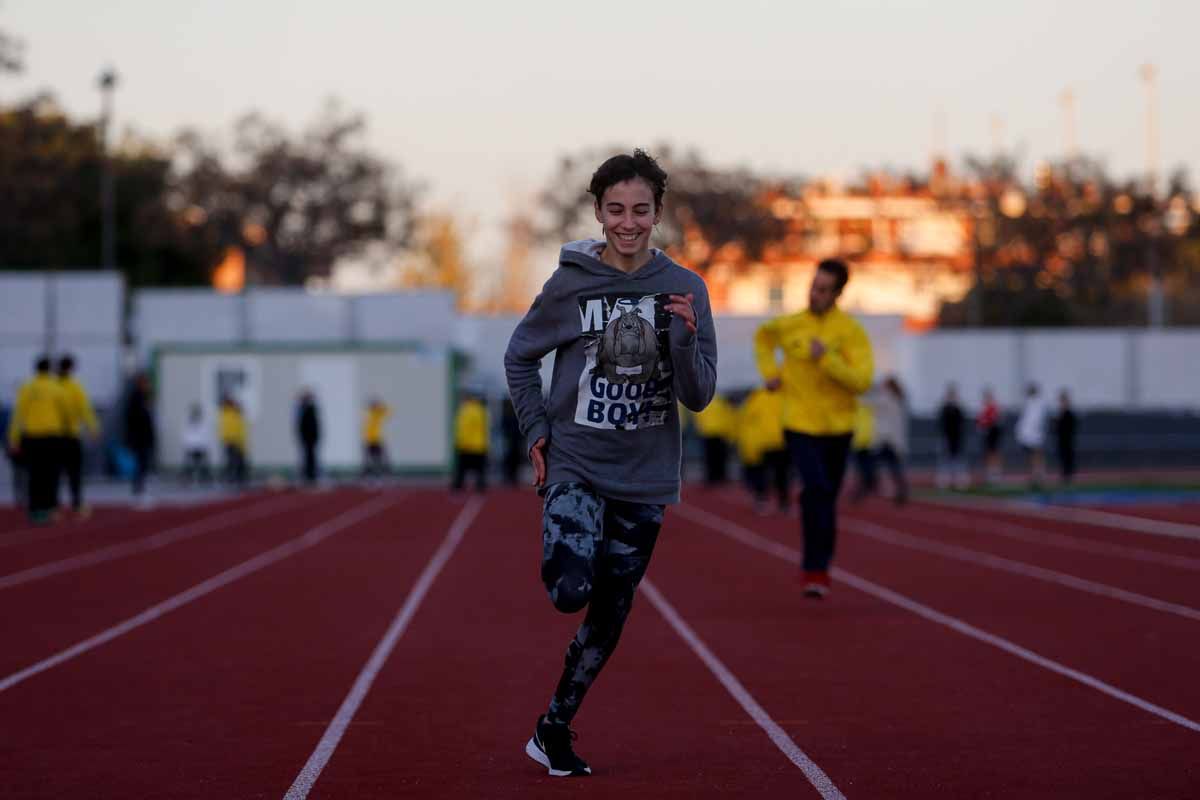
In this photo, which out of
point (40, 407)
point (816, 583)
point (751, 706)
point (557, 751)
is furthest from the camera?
point (40, 407)

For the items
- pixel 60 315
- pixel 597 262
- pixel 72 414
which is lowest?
pixel 72 414

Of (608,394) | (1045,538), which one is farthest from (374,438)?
(608,394)

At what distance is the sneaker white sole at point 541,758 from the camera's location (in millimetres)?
6812

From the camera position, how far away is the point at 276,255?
7756 cm

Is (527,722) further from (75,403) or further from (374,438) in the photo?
(374,438)

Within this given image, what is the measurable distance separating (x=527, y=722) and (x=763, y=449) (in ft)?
60.2

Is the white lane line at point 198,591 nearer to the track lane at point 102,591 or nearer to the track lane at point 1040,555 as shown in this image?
the track lane at point 102,591

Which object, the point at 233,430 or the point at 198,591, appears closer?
the point at 198,591

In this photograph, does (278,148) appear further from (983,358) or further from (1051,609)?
(1051,609)

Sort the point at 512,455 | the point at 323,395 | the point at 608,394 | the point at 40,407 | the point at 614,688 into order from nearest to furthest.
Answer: the point at 608,394 < the point at 614,688 < the point at 40,407 < the point at 512,455 < the point at 323,395

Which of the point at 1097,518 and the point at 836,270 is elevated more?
the point at 836,270

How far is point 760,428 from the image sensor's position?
25.9 meters

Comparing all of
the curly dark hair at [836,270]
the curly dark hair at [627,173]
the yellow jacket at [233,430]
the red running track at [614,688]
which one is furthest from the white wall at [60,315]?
the curly dark hair at [627,173]

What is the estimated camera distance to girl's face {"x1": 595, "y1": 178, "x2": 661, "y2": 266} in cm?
636
